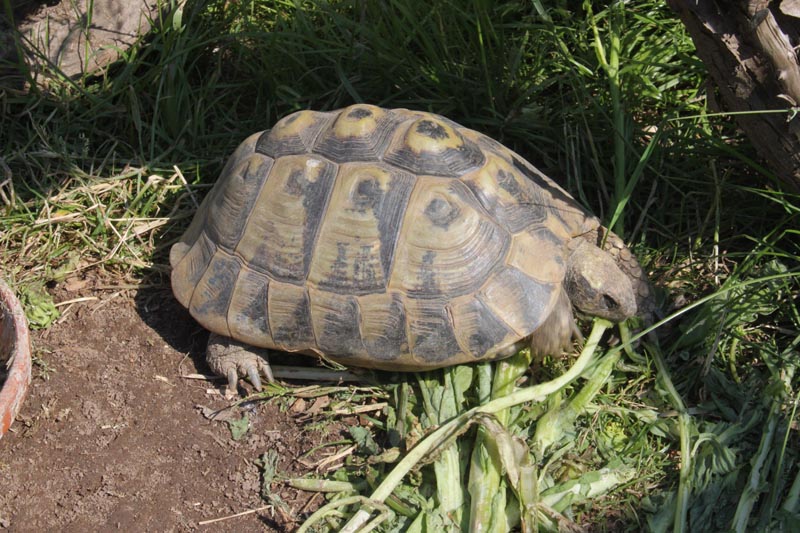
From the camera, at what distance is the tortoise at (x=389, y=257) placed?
3.16 meters

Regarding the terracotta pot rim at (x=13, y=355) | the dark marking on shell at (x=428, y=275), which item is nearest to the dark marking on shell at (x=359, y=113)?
the dark marking on shell at (x=428, y=275)

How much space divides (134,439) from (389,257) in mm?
1209

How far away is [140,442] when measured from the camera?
327 cm

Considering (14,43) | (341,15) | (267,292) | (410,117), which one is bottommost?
(267,292)

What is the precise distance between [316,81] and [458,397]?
194cm

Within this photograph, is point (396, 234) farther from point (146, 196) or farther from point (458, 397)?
point (146, 196)

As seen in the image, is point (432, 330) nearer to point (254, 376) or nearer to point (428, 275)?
point (428, 275)

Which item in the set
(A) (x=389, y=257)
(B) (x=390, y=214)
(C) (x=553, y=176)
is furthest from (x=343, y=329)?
(C) (x=553, y=176)

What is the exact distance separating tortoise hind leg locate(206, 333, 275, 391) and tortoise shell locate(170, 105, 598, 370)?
9 centimetres

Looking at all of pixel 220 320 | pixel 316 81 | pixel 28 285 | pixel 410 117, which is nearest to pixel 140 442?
pixel 220 320

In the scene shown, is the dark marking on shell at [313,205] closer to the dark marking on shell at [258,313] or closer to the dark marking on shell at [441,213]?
the dark marking on shell at [258,313]

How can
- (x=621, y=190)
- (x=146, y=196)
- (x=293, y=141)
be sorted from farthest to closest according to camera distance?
(x=146, y=196) → (x=621, y=190) → (x=293, y=141)

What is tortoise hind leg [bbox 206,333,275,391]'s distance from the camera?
3.41m

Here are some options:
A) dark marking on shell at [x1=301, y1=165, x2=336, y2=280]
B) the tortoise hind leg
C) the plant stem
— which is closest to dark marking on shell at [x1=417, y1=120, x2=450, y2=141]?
dark marking on shell at [x1=301, y1=165, x2=336, y2=280]
